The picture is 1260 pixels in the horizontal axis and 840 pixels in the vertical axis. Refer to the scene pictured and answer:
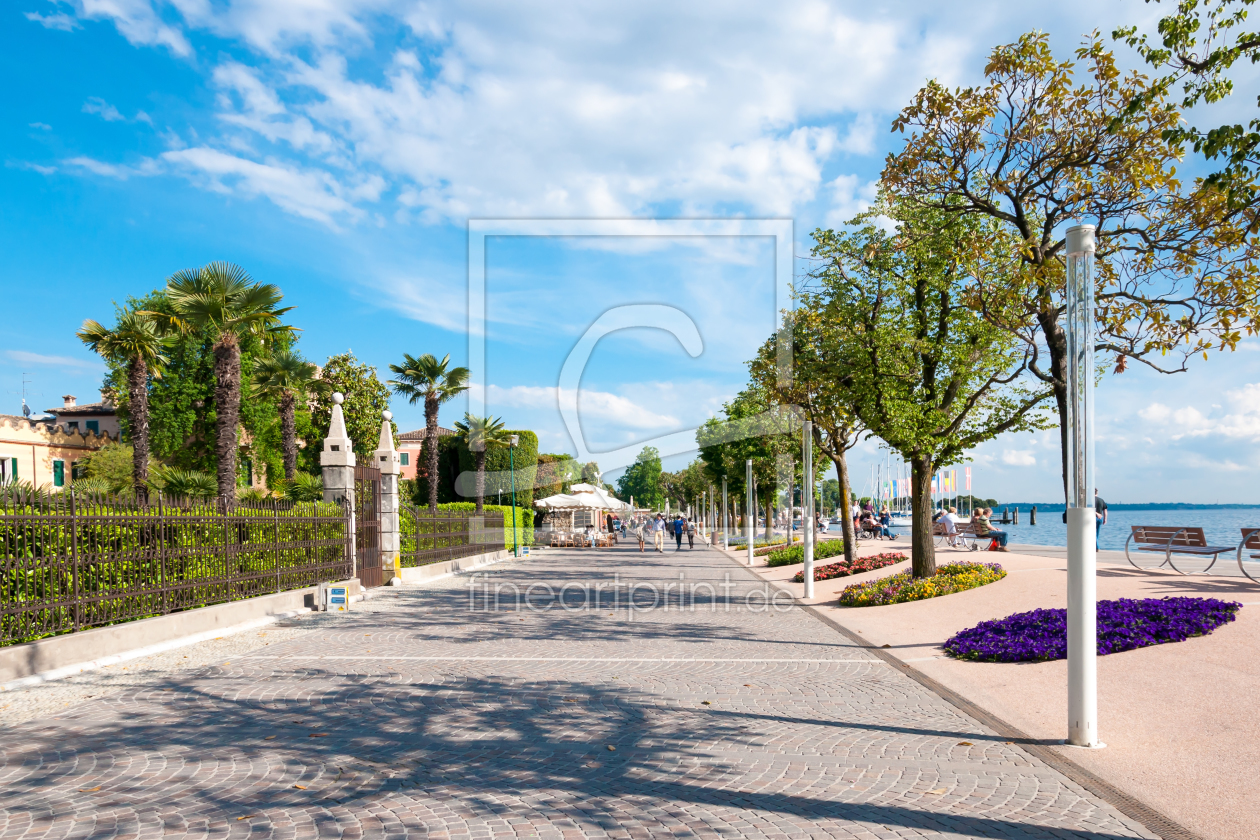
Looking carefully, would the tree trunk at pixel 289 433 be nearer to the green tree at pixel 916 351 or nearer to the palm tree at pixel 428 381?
the palm tree at pixel 428 381

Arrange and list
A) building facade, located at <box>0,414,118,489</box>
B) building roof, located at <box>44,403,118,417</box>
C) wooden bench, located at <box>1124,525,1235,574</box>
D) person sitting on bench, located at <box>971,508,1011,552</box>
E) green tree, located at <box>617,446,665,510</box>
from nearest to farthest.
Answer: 1. wooden bench, located at <box>1124,525,1235,574</box>
2. person sitting on bench, located at <box>971,508,1011,552</box>
3. building facade, located at <box>0,414,118,489</box>
4. building roof, located at <box>44,403,118,417</box>
5. green tree, located at <box>617,446,665,510</box>

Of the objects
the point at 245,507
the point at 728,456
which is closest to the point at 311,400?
the point at 728,456

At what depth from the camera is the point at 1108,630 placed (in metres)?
8.70

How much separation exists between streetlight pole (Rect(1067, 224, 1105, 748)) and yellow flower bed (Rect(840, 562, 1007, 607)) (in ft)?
27.2

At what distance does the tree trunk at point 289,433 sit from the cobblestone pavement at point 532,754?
31119 millimetres

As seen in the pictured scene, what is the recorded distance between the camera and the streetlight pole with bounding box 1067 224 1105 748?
584 cm

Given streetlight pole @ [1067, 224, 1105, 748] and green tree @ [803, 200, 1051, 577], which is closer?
streetlight pole @ [1067, 224, 1105, 748]

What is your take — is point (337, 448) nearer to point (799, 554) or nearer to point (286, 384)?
point (799, 554)

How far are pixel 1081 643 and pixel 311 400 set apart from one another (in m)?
54.0

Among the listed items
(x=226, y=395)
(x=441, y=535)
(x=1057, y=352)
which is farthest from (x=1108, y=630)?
(x=226, y=395)

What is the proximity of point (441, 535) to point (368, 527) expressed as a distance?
18.3 feet

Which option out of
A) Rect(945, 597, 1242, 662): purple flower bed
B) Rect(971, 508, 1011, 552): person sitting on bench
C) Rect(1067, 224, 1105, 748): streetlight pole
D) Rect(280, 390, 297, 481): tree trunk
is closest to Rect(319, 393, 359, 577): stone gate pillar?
Rect(945, 597, 1242, 662): purple flower bed

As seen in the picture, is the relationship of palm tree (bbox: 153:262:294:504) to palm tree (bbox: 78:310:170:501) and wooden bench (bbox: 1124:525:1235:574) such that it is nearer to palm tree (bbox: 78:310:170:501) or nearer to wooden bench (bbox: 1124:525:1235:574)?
palm tree (bbox: 78:310:170:501)

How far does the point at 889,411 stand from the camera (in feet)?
49.4
